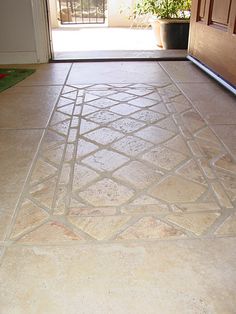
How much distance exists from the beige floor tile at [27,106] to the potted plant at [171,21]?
2317 mm

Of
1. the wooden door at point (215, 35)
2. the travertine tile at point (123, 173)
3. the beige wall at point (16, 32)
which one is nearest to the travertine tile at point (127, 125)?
the travertine tile at point (123, 173)

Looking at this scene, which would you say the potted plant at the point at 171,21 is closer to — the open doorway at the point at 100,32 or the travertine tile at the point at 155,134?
the open doorway at the point at 100,32

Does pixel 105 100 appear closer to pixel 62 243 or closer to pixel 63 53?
pixel 62 243

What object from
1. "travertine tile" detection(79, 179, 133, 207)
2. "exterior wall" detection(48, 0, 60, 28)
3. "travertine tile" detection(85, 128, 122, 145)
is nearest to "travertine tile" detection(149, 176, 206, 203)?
"travertine tile" detection(79, 179, 133, 207)

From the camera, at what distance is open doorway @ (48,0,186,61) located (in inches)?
153

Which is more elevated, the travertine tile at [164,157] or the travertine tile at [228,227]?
the travertine tile at [164,157]

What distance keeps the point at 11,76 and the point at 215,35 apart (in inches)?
72.7

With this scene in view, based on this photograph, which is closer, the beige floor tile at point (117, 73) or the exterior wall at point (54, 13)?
the beige floor tile at point (117, 73)

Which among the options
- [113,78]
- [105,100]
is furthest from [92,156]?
[113,78]

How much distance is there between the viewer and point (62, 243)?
1.05 m

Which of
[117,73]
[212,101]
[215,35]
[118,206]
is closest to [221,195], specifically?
[118,206]

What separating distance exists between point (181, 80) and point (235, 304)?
2308mm

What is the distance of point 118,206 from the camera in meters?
1.23

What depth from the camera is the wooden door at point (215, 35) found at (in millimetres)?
2430
